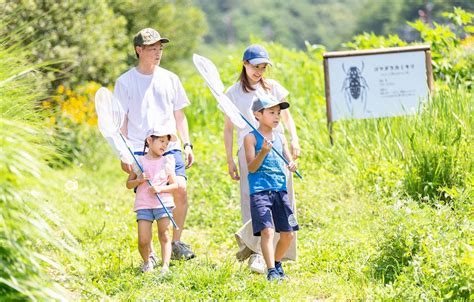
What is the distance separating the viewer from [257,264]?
6609 millimetres

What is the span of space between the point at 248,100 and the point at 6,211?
277 centimetres

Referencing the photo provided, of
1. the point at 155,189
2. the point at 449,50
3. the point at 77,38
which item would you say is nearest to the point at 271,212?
the point at 155,189

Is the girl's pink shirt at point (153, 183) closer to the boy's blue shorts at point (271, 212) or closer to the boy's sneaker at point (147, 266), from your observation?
the boy's sneaker at point (147, 266)

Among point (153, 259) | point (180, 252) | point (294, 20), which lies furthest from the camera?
point (294, 20)

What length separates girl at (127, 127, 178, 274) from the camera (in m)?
6.52

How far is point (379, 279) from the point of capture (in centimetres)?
603

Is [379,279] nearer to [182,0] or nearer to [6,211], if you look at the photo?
[6,211]

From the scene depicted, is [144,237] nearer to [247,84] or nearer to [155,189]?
[155,189]

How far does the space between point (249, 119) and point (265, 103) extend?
454 mm

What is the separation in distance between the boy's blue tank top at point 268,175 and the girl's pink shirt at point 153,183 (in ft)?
1.93

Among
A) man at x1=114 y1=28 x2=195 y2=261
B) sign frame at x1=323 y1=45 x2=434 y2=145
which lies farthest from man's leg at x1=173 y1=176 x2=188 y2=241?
sign frame at x1=323 y1=45 x2=434 y2=145

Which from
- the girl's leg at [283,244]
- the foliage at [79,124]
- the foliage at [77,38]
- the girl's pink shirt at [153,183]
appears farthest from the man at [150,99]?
the foliage at [79,124]

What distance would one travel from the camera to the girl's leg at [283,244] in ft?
21.3

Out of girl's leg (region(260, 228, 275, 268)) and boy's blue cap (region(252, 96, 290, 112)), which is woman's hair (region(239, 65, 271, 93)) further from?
girl's leg (region(260, 228, 275, 268))
